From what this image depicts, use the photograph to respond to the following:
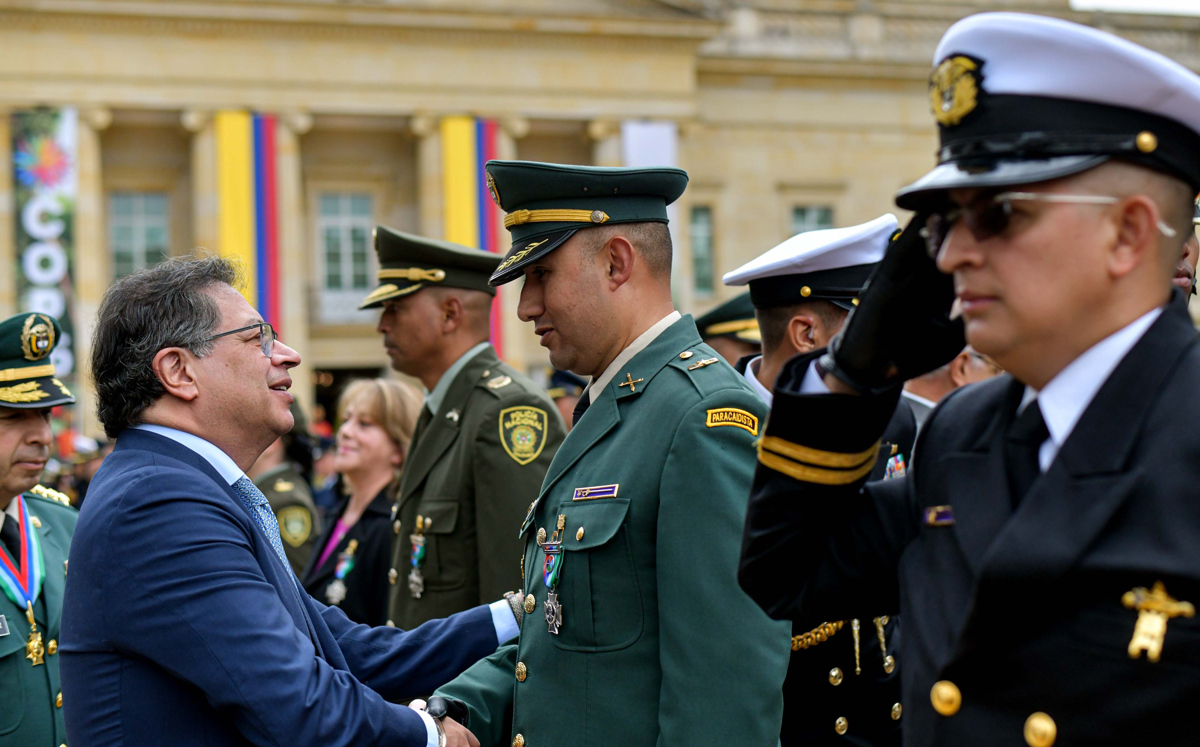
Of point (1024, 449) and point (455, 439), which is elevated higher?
point (1024, 449)

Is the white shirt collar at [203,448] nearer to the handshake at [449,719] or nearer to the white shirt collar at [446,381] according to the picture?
the handshake at [449,719]

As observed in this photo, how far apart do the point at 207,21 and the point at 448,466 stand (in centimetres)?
2387

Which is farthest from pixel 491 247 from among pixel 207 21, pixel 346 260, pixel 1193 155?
pixel 1193 155

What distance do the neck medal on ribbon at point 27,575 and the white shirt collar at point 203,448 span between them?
4.55ft

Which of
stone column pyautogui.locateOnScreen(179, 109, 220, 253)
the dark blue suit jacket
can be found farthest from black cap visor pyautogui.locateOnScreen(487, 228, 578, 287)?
stone column pyautogui.locateOnScreen(179, 109, 220, 253)

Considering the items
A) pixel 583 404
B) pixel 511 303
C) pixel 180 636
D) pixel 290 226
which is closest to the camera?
pixel 180 636

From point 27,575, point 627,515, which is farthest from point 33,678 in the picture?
point 627,515

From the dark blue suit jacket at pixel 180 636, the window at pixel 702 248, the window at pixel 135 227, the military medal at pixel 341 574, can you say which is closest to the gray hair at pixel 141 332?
the dark blue suit jacket at pixel 180 636

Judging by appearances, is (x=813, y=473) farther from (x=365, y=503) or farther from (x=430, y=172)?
(x=430, y=172)

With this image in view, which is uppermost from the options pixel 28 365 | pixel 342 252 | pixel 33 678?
pixel 342 252

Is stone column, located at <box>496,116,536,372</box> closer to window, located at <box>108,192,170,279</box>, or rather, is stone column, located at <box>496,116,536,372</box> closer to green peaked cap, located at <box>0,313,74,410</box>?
window, located at <box>108,192,170,279</box>

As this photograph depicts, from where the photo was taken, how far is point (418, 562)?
452cm

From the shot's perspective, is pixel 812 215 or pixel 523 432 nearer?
pixel 523 432

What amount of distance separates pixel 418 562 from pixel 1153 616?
11.2 ft
